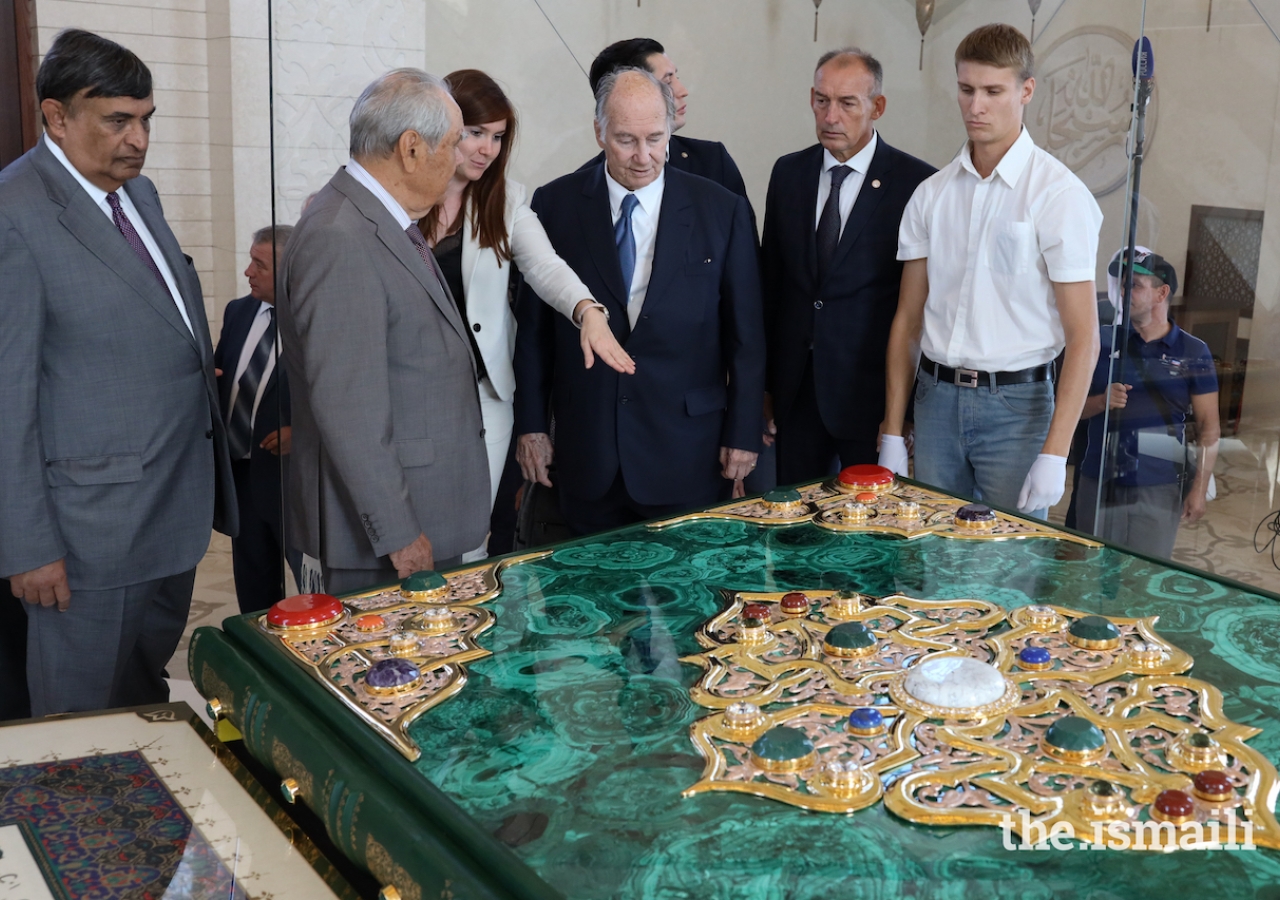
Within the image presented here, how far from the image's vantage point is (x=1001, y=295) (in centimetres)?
257

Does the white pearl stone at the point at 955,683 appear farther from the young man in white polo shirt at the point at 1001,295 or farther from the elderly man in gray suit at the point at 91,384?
the elderly man in gray suit at the point at 91,384

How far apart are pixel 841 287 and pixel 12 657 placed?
2101 millimetres

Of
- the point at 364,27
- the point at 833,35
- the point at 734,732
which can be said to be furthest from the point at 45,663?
the point at 833,35

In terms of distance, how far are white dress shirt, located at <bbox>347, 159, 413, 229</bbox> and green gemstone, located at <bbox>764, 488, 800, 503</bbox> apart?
86cm

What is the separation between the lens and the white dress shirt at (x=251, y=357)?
10.2ft

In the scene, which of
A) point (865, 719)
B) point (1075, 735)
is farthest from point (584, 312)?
point (1075, 735)

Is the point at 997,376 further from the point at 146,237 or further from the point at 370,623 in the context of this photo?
the point at 146,237

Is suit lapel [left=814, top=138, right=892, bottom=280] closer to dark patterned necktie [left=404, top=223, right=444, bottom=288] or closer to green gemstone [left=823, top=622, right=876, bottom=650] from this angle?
dark patterned necktie [left=404, top=223, right=444, bottom=288]

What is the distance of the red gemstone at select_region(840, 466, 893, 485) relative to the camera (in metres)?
2.32

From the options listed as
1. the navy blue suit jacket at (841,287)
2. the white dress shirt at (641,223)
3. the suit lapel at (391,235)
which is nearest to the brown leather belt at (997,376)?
the navy blue suit jacket at (841,287)

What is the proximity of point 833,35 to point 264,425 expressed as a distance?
8.08 feet

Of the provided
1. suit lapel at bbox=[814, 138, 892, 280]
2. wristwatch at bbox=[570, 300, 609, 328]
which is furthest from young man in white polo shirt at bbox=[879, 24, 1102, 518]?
wristwatch at bbox=[570, 300, 609, 328]

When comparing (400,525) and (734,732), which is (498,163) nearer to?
(400,525)

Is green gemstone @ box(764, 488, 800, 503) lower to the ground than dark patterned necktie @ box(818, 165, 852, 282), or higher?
lower
